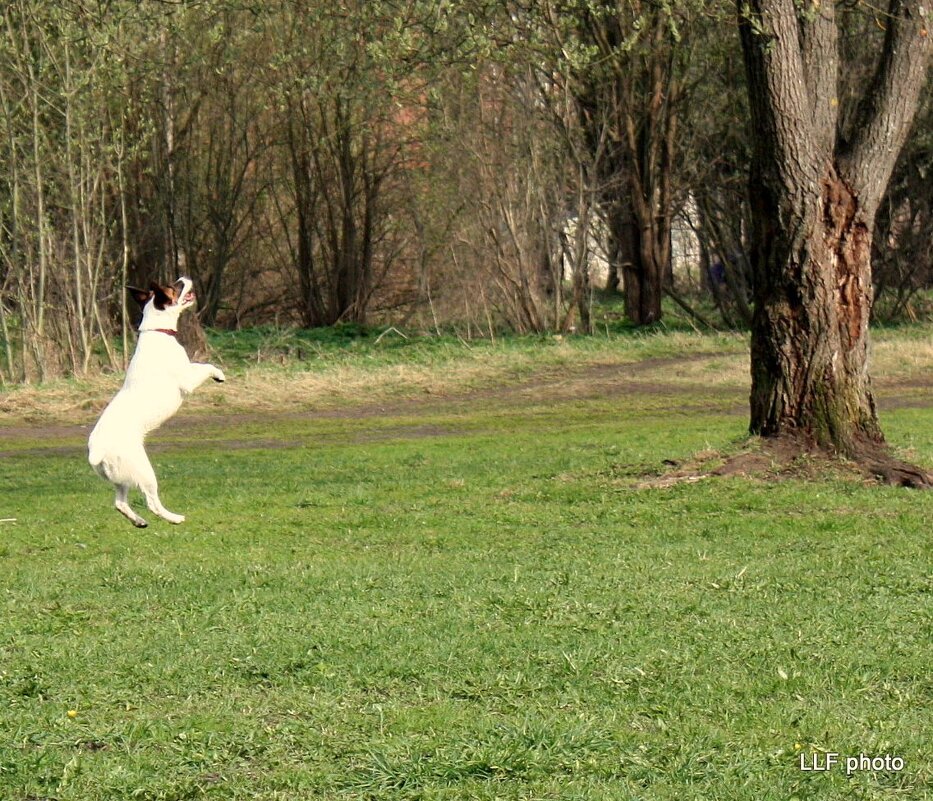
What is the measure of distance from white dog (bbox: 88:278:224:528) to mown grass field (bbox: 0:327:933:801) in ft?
2.81

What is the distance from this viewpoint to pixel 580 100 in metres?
30.5

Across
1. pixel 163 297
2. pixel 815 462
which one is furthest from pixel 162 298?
pixel 815 462

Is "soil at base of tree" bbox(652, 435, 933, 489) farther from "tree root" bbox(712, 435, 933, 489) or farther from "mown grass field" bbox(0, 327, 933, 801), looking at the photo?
"mown grass field" bbox(0, 327, 933, 801)

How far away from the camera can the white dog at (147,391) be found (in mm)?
8117

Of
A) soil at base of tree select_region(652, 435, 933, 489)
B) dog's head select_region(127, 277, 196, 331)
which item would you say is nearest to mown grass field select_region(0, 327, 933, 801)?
soil at base of tree select_region(652, 435, 933, 489)

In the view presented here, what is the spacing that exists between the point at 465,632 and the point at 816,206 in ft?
22.5

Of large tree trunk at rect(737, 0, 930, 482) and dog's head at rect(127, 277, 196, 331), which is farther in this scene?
large tree trunk at rect(737, 0, 930, 482)

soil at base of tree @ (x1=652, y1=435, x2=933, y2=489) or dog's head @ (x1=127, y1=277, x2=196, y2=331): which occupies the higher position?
dog's head @ (x1=127, y1=277, x2=196, y2=331)

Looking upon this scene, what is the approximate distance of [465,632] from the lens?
7352 mm

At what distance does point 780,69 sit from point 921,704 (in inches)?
315

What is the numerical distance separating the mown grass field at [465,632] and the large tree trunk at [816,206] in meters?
0.77

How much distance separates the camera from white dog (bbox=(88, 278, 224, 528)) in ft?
26.6

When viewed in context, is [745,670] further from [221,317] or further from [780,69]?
[221,317]

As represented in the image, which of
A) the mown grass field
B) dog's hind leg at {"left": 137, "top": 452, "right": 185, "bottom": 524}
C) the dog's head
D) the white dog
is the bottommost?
the mown grass field
